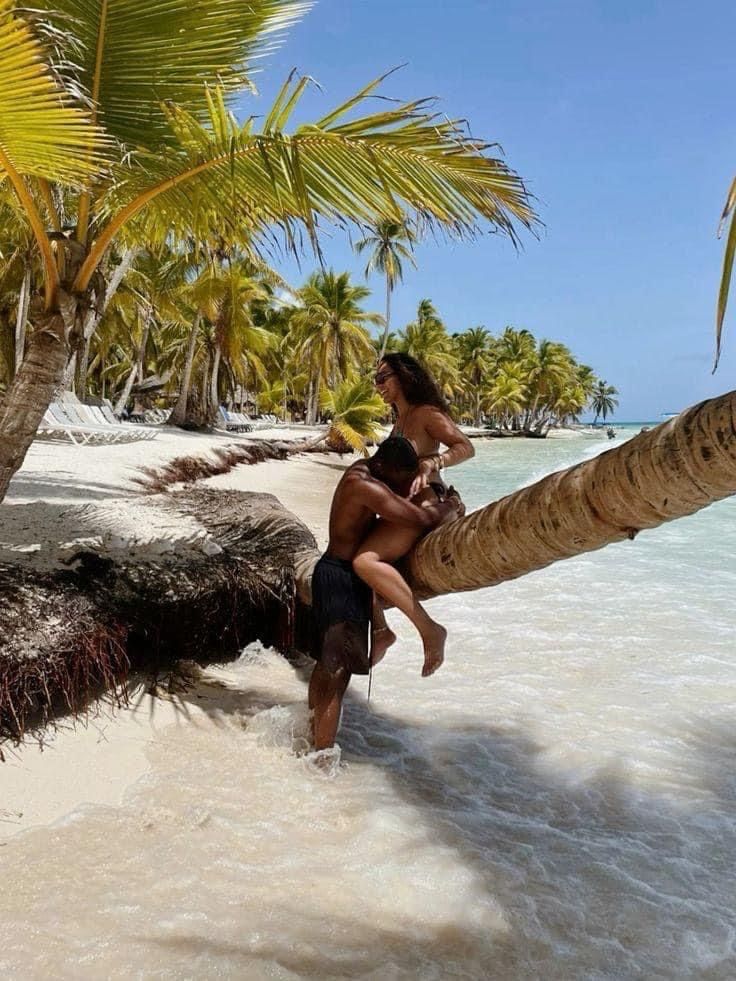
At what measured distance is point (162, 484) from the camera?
36.2 feet

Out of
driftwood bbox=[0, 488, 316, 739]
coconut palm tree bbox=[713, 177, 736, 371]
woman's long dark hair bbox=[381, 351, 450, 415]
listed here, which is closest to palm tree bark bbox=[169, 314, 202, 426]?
driftwood bbox=[0, 488, 316, 739]

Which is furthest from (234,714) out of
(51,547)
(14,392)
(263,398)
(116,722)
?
(263,398)

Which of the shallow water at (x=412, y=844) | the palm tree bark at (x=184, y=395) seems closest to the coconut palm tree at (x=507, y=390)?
the palm tree bark at (x=184, y=395)

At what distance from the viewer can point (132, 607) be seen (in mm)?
3672

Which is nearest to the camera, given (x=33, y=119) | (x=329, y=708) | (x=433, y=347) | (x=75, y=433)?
(x=33, y=119)

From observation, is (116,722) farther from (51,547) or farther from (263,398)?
(263,398)

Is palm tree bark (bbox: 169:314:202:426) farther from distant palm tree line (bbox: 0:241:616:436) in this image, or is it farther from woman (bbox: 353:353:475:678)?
woman (bbox: 353:353:475:678)

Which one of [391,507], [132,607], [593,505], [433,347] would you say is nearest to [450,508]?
[391,507]

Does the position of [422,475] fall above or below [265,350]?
below

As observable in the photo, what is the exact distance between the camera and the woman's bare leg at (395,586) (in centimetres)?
308

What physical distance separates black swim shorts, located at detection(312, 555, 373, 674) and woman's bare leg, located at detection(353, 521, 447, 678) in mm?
127

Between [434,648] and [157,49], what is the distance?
375 centimetres

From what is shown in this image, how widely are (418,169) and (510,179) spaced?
0.49m

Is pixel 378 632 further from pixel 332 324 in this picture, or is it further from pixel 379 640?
pixel 332 324
